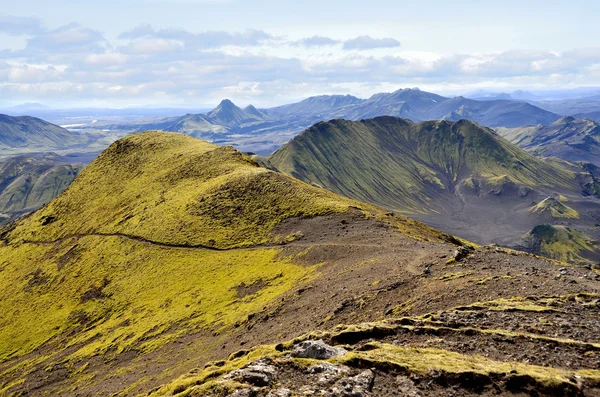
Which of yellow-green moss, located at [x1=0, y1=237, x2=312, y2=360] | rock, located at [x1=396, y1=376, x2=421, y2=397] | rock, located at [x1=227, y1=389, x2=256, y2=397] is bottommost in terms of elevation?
yellow-green moss, located at [x1=0, y1=237, x2=312, y2=360]

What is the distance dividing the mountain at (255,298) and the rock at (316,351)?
152mm

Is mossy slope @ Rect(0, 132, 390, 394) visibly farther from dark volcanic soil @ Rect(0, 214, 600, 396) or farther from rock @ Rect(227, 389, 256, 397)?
rock @ Rect(227, 389, 256, 397)

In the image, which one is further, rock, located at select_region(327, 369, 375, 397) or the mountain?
the mountain

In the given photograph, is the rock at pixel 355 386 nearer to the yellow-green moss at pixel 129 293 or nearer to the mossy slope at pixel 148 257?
the mossy slope at pixel 148 257

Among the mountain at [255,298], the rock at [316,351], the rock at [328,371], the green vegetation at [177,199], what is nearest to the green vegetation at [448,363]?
the mountain at [255,298]

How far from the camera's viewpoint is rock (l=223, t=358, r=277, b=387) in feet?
93.7

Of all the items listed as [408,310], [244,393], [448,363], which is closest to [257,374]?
[244,393]

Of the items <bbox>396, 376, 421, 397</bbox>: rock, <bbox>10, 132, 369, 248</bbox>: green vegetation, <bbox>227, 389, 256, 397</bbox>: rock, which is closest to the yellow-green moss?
<bbox>10, 132, 369, 248</bbox>: green vegetation

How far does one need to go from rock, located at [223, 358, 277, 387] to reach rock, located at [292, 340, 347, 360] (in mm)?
2718

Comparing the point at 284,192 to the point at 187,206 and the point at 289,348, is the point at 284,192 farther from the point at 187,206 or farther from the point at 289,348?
the point at 289,348

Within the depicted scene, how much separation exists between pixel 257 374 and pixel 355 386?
275 inches

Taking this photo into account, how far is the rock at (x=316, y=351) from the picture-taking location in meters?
31.7

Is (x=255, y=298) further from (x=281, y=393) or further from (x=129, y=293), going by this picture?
(x=281, y=393)

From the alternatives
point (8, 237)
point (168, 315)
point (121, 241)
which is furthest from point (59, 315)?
point (8, 237)
